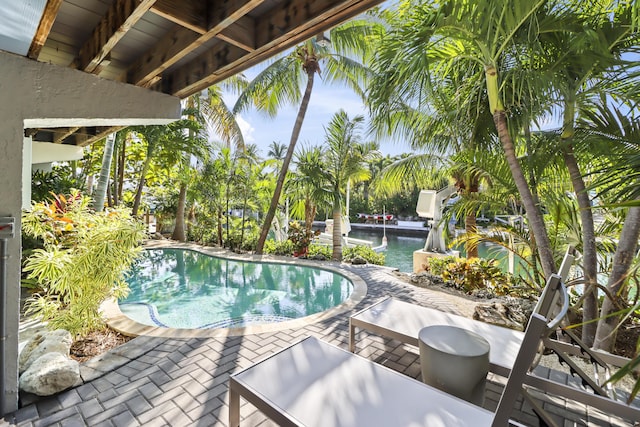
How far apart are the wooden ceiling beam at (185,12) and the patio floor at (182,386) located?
3222 mm

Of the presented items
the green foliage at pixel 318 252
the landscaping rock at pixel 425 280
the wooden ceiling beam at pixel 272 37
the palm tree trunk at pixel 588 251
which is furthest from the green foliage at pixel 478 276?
the wooden ceiling beam at pixel 272 37

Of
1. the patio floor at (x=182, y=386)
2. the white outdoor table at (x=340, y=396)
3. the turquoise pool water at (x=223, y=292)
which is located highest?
the white outdoor table at (x=340, y=396)

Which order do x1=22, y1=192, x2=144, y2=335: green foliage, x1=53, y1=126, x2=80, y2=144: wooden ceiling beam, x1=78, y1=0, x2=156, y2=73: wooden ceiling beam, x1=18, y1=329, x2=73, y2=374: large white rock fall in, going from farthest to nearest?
x1=53, y1=126, x2=80, y2=144: wooden ceiling beam < x1=22, y1=192, x2=144, y2=335: green foliage < x1=18, y1=329, x2=73, y2=374: large white rock < x1=78, y1=0, x2=156, y2=73: wooden ceiling beam

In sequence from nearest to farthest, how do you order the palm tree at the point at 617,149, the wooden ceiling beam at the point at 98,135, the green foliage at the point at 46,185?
the palm tree at the point at 617,149 < the wooden ceiling beam at the point at 98,135 < the green foliage at the point at 46,185

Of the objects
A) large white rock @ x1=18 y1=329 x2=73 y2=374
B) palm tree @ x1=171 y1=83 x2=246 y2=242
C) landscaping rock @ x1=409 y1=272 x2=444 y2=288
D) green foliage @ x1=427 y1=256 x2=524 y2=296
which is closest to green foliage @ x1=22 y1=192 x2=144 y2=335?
large white rock @ x1=18 y1=329 x2=73 y2=374

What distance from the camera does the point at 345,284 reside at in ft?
24.5

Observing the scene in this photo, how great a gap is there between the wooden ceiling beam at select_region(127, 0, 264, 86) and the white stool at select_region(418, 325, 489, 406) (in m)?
2.85

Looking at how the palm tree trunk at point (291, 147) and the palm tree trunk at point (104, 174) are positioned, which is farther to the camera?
the palm tree trunk at point (291, 147)

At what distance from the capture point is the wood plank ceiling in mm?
2111

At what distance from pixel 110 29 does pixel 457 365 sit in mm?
3821

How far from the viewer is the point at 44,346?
3.25 metres

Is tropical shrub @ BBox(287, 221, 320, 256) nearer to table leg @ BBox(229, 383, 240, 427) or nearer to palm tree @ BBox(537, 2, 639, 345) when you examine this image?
palm tree @ BBox(537, 2, 639, 345)

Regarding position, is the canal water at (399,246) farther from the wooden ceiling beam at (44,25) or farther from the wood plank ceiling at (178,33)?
the wooden ceiling beam at (44,25)

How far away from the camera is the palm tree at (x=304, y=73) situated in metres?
Result: 9.72
